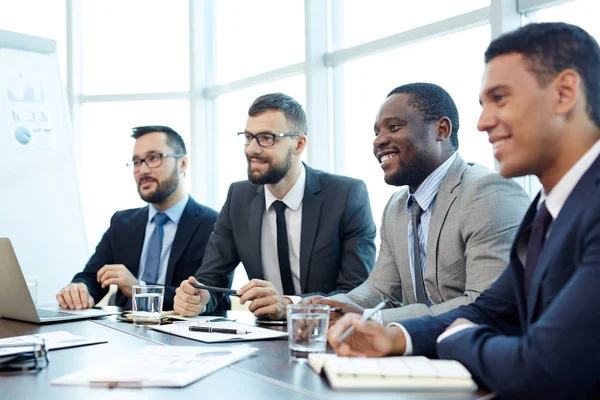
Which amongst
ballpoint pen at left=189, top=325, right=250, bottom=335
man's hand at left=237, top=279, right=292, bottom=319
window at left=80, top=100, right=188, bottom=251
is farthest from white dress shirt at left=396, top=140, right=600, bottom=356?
window at left=80, top=100, right=188, bottom=251

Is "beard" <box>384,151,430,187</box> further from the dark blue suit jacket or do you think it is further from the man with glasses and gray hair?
the dark blue suit jacket

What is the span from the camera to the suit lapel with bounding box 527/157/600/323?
4.08 ft

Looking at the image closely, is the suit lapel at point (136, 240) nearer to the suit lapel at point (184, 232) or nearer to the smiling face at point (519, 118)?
the suit lapel at point (184, 232)

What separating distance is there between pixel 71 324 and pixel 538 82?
66.0 inches

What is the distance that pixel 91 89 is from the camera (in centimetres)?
590

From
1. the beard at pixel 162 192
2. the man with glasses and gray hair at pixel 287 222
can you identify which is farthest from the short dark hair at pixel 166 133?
the man with glasses and gray hair at pixel 287 222

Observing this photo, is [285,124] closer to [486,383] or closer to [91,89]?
[486,383]

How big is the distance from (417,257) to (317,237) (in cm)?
70

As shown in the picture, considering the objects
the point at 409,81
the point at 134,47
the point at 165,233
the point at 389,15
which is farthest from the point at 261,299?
the point at 134,47

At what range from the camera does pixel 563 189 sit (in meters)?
1.37

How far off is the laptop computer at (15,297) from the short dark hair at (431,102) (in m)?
1.44

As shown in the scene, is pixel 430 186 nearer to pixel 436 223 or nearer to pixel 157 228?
pixel 436 223

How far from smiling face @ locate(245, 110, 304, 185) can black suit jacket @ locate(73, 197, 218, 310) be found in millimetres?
489

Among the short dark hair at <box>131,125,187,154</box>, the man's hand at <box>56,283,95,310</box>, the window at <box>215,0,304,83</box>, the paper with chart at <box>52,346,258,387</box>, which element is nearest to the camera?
the paper with chart at <box>52,346,258,387</box>
